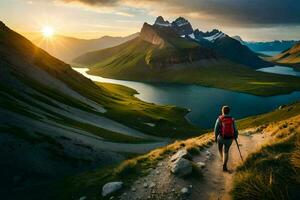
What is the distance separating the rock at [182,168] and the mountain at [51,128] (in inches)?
612

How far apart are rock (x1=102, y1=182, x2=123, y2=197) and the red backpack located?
7.49 meters

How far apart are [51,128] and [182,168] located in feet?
127

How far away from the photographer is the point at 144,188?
2205cm

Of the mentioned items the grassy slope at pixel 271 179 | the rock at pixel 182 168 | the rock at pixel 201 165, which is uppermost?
the grassy slope at pixel 271 179

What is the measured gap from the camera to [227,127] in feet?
76.0

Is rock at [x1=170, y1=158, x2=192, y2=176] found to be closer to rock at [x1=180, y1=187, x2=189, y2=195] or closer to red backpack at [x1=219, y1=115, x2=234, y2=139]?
rock at [x1=180, y1=187, x2=189, y2=195]

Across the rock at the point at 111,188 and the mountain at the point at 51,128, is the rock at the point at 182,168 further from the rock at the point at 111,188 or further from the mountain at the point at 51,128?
the mountain at the point at 51,128

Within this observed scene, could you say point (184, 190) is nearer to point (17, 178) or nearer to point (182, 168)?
point (182, 168)

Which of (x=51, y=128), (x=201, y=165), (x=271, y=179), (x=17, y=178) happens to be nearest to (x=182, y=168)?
(x=201, y=165)

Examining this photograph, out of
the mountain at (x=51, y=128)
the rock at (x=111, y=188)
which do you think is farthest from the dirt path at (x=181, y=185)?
the mountain at (x=51, y=128)

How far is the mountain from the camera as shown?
40.7m

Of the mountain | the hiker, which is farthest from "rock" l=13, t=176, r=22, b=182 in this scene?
the hiker

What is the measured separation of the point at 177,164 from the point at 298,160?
29.5ft

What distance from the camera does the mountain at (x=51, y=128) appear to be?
4073 centimetres
